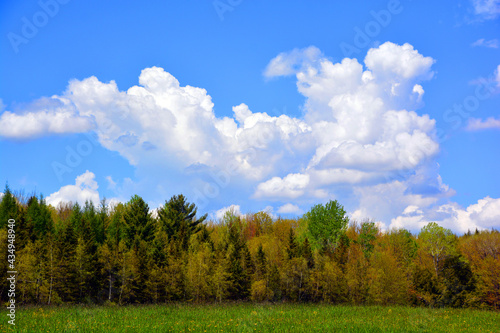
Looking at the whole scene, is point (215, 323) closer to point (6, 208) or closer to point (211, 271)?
point (211, 271)

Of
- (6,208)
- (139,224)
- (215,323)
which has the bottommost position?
(215,323)

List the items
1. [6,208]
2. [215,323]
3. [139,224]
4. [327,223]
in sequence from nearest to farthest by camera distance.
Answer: [215,323], [6,208], [139,224], [327,223]

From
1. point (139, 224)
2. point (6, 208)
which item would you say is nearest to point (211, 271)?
point (139, 224)

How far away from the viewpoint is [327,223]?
78.0 metres

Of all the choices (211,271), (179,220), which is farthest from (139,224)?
(211,271)

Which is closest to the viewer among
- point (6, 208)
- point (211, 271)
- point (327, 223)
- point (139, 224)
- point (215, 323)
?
point (215, 323)

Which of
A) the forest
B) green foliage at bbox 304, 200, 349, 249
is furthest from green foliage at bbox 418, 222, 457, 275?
green foliage at bbox 304, 200, 349, 249

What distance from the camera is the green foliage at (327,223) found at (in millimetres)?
77188

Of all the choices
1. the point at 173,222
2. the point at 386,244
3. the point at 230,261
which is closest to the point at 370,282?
the point at 230,261

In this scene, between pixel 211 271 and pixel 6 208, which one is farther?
pixel 6 208

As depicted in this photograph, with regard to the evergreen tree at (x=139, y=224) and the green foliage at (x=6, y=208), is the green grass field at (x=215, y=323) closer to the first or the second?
the evergreen tree at (x=139, y=224)

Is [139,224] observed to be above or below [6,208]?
below

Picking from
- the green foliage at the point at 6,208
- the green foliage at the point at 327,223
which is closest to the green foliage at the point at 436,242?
the green foliage at the point at 327,223

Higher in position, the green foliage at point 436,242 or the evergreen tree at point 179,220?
the evergreen tree at point 179,220
